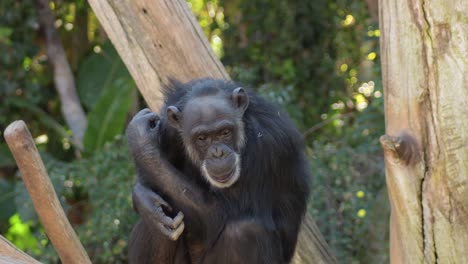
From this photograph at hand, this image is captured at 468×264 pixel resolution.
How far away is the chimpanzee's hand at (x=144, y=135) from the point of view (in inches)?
177

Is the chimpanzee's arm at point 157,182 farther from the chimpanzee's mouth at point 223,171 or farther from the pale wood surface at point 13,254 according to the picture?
the pale wood surface at point 13,254

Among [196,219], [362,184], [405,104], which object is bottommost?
[362,184]

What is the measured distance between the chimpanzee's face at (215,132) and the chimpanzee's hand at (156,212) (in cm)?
29

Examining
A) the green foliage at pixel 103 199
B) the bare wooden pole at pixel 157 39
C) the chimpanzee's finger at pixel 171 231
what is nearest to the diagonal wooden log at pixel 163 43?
the bare wooden pole at pixel 157 39

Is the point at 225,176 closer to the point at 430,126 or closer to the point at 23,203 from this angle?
the point at 430,126

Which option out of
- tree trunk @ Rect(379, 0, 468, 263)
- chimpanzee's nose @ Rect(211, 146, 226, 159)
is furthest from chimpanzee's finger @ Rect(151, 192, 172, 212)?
tree trunk @ Rect(379, 0, 468, 263)

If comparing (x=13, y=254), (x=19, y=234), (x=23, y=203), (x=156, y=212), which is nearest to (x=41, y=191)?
(x=13, y=254)

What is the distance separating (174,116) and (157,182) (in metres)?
0.39

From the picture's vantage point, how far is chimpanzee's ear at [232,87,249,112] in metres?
4.46

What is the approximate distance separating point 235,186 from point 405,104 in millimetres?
1244

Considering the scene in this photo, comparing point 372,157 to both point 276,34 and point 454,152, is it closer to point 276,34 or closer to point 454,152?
point 276,34

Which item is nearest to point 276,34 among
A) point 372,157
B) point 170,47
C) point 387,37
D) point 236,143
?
point 372,157

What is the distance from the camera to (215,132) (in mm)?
4371

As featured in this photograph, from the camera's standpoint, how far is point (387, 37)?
363 cm
